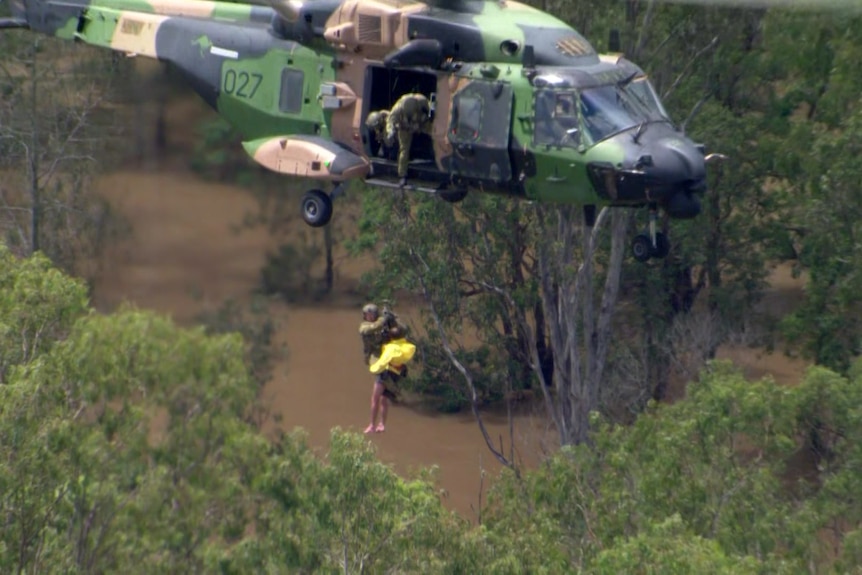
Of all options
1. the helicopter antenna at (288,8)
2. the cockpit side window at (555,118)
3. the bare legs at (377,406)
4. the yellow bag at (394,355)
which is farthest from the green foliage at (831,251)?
the helicopter antenna at (288,8)

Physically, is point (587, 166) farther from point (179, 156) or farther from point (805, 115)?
point (805, 115)

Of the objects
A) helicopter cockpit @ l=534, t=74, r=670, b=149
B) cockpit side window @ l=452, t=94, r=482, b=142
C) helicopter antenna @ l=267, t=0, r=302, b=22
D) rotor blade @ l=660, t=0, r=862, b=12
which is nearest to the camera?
rotor blade @ l=660, t=0, r=862, b=12

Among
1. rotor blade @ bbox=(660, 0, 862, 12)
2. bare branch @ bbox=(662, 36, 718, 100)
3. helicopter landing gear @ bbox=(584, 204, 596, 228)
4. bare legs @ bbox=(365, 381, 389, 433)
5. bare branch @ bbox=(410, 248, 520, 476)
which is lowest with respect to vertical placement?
bare branch @ bbox=(410, 248, 520, 476)

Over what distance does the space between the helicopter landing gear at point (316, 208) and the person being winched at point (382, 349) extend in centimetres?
159

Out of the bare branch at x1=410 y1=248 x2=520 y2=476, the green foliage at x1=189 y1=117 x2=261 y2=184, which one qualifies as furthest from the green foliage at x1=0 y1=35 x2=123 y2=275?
the bare branch at x1=410 y1=248 x2=520 y2=476

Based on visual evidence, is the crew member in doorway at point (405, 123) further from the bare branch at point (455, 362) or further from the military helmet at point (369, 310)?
the bare branch at point (455, 362)

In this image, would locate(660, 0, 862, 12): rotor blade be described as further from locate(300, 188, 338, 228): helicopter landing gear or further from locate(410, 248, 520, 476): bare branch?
locate(410, 248, 520, 476): bare branch

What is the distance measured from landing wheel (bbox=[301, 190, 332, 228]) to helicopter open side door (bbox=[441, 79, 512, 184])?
46.1 inches

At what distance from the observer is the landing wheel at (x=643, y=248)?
1229 cm

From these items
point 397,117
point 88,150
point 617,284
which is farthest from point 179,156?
point 617,284

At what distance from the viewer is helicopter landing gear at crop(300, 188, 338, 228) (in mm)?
11570

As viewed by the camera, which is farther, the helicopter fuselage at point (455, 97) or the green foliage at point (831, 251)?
the green foliage at point (831, 251)

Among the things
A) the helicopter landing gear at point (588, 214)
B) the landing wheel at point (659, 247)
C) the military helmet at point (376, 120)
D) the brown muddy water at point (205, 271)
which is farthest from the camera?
the helicopter landing gear at point (588, 214)

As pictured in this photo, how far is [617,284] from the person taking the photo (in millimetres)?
23234
